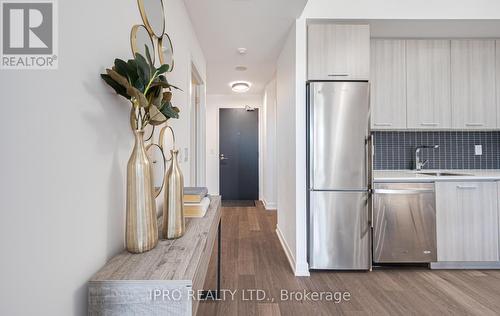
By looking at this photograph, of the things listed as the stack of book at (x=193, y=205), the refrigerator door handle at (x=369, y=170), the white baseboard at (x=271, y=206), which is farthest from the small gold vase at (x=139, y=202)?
the white baseboard at (x=271, y=206)

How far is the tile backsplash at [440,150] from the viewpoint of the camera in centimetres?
310

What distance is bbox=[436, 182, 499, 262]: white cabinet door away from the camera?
8.32ft

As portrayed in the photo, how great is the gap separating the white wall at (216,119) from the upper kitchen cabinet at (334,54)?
3.54 metres

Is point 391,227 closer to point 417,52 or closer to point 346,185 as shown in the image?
point 346,185

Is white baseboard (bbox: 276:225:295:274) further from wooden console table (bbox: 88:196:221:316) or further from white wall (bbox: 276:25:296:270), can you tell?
wooden console table (bbox: 88:196:221:316)

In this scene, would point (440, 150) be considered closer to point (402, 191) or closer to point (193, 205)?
point (402, 191)

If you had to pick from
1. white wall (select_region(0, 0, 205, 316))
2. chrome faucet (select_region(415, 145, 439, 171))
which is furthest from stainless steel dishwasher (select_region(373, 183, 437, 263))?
white wall (select_region(0, 0, 205, 316))

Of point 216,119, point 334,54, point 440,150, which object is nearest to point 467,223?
point 440,150

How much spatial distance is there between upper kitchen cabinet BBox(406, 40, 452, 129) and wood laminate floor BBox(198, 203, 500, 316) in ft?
5.00

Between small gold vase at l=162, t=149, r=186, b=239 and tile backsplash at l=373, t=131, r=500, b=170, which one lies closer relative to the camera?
small gold vase at l=162, t=149, r=186, b=239

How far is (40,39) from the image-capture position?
0.69 meters

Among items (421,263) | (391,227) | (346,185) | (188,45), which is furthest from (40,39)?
(421,263)

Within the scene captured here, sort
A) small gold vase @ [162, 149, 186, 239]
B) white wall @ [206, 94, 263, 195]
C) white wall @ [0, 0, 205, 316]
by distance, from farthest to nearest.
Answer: white wall @ [206, 94, 263, 195] → small gold vase @ [162, 149, 186, 239] → white wall @ [0, 0, 205, 316]

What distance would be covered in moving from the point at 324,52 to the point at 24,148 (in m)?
2.40
